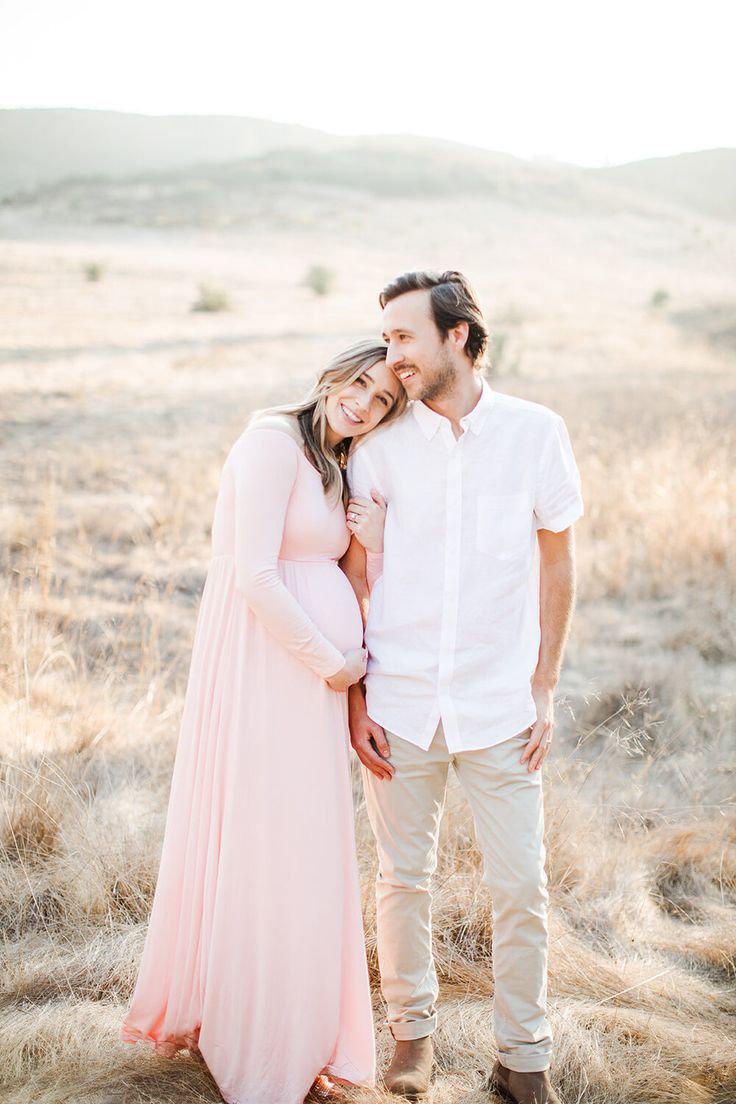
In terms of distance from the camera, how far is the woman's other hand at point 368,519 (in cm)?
256

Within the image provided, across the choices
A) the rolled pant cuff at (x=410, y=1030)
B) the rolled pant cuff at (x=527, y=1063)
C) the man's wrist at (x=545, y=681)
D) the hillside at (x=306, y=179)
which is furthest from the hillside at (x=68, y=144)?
the rolled pant cuff at (x=527, y=1063)

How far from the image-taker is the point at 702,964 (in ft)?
10.8

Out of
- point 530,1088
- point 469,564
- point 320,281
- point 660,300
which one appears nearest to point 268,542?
point 469,564

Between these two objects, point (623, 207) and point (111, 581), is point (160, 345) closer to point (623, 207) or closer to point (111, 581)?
point (111, 581)

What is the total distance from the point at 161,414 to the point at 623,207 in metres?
58.9

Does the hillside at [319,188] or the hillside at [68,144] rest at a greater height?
the hillside at [319,188]

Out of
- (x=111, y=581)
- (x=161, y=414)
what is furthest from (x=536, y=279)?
(x=111, y=581)

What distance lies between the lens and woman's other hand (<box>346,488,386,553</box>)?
256cm

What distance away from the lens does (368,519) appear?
101 inches

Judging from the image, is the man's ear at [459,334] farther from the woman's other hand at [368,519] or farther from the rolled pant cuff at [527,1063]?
the rolled pant cuff at [527,1063]

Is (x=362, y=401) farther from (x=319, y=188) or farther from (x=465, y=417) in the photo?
(x=319, y=188)

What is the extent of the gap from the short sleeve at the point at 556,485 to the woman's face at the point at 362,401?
0.46 m

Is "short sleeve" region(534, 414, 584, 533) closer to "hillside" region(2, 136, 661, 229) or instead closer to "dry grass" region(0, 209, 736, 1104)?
"dry grass" region(0, 209, 736, 1104)

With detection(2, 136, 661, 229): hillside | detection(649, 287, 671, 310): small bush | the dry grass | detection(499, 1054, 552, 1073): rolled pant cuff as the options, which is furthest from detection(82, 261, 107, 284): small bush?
detection(499, 1054, 552, 1073): rolled pant cuff
